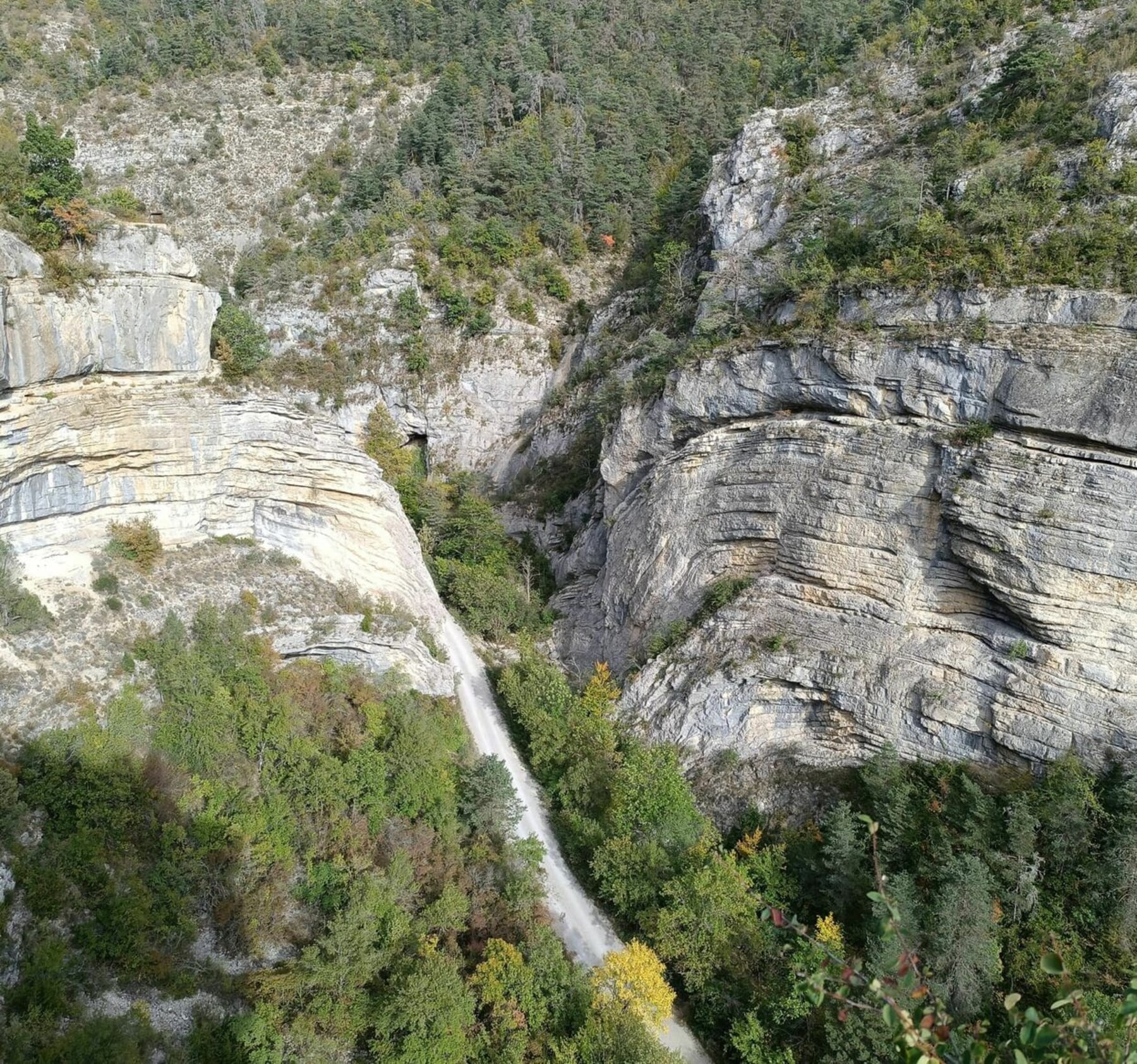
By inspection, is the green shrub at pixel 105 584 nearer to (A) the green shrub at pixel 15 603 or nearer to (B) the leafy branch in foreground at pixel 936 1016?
(A) the green shrub at pixel 15 603

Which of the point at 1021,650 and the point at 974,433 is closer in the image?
the point at 1021,650

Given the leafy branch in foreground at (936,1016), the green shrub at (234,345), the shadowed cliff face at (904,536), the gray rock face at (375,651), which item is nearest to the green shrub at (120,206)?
the green shrub at (234,345)

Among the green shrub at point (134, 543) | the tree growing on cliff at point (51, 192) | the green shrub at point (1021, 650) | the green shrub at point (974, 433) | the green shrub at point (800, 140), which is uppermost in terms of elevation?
the green shrub at point (800, 140)

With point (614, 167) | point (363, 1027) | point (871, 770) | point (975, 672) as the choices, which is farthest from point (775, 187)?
point (363, 1027)

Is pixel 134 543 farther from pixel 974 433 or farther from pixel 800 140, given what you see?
pixel 800 140

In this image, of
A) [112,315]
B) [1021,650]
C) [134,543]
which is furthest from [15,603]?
[1021,650]

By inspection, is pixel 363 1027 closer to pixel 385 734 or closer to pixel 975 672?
pixel 385 734
